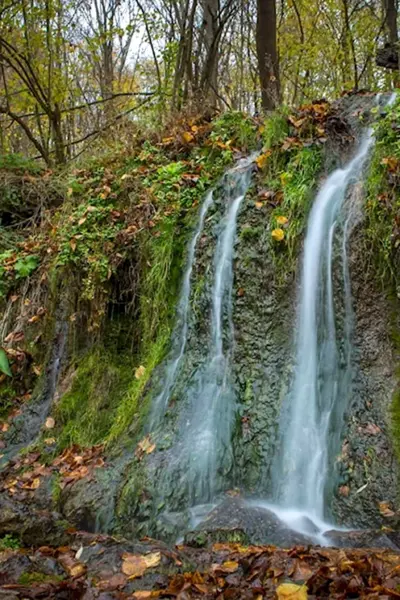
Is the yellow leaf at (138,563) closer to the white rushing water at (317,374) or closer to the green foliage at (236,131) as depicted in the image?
the white rushing water at (317,374)

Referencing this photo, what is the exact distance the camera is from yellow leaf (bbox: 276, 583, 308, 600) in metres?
2.07

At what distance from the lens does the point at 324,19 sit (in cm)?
1505

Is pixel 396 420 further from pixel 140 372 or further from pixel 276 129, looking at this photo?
pixel 276 129

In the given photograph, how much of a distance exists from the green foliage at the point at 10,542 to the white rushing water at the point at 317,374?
1790 millimetres

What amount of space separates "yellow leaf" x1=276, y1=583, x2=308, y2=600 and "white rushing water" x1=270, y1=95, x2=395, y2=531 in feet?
3.96

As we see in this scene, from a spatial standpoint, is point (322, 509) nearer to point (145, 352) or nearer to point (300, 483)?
point (300, 483)

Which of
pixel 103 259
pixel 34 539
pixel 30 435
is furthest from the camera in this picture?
pixel 103 259

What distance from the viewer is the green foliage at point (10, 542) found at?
126 inches

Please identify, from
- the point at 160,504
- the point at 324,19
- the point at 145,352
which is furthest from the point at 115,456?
the point at 324,19

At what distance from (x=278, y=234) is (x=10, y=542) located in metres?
3.24

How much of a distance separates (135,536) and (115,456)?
2.91 feet

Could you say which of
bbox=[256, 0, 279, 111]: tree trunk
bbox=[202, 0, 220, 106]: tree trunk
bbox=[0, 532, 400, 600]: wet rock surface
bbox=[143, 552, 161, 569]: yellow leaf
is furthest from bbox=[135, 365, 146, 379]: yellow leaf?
bbox=[256, 0, 279, 111]: tree trunk

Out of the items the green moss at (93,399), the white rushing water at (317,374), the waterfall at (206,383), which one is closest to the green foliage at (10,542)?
the waterfall at (206,383)

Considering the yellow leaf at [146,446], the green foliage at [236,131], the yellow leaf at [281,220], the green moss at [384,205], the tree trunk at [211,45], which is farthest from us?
the tree trunk at [211,45]
